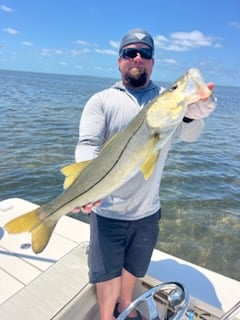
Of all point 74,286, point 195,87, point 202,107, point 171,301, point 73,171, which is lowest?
point 74,286

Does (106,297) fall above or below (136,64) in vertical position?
below

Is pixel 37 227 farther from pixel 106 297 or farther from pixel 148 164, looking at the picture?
A: pixel 106 297

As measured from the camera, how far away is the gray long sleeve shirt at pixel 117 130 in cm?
264

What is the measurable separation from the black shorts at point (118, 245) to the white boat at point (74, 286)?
0.30m

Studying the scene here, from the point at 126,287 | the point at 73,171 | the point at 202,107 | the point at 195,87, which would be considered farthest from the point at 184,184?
the point at 195,87

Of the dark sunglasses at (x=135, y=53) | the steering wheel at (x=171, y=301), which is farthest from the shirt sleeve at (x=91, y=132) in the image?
the steering wheel at (x=171, y=301)

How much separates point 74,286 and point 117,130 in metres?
1.54

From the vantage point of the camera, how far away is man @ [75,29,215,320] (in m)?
2.69

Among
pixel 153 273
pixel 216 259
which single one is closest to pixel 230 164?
pixel 216 259

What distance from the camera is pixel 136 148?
2131 mm

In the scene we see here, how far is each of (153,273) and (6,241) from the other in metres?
1.90

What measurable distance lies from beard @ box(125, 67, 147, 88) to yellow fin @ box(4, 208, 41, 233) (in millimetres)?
1364

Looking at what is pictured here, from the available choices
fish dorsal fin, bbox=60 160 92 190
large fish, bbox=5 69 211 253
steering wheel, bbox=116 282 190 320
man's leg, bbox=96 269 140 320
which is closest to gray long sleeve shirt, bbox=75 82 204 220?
fish dorsal fin, bbox=60 160 92 190

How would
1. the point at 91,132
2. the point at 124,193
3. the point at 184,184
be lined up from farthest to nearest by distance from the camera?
1. the point at 184,184
2. the point at 124,193
3. the point at 91,132
